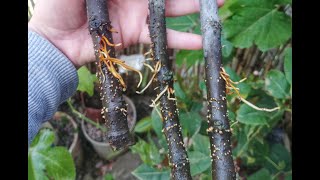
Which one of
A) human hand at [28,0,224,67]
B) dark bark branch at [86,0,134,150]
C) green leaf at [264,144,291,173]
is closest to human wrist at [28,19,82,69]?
human hand at [28,0,224,67]

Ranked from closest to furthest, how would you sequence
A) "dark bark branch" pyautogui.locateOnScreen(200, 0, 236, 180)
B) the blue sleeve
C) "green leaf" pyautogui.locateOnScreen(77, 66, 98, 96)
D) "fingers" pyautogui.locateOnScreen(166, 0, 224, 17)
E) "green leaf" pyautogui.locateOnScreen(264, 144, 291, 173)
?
"dark bark branch" pyautogui.locateOnScreen(200, 0, 236, 180), the blue sleeve, "fingers" pyautogui.locateOnScreen(166, 0, 224, 17), "green leaf" pyautogui.locateOnScreen(264, 144, 291, 173), "green leaf" pyautogui.locateOnScreen(77, 66, 98, 96)

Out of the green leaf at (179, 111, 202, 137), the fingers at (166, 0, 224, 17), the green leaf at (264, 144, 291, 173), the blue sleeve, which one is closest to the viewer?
the blue sleeve

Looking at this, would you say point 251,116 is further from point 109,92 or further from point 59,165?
point 59,165

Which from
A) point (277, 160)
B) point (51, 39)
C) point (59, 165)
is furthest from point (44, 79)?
point (277, 160)

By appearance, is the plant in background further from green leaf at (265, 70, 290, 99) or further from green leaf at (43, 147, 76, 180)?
green leaf at (43, 147, 76, 180)

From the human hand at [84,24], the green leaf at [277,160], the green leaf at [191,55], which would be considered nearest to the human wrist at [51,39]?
the human hand at [84,24]
